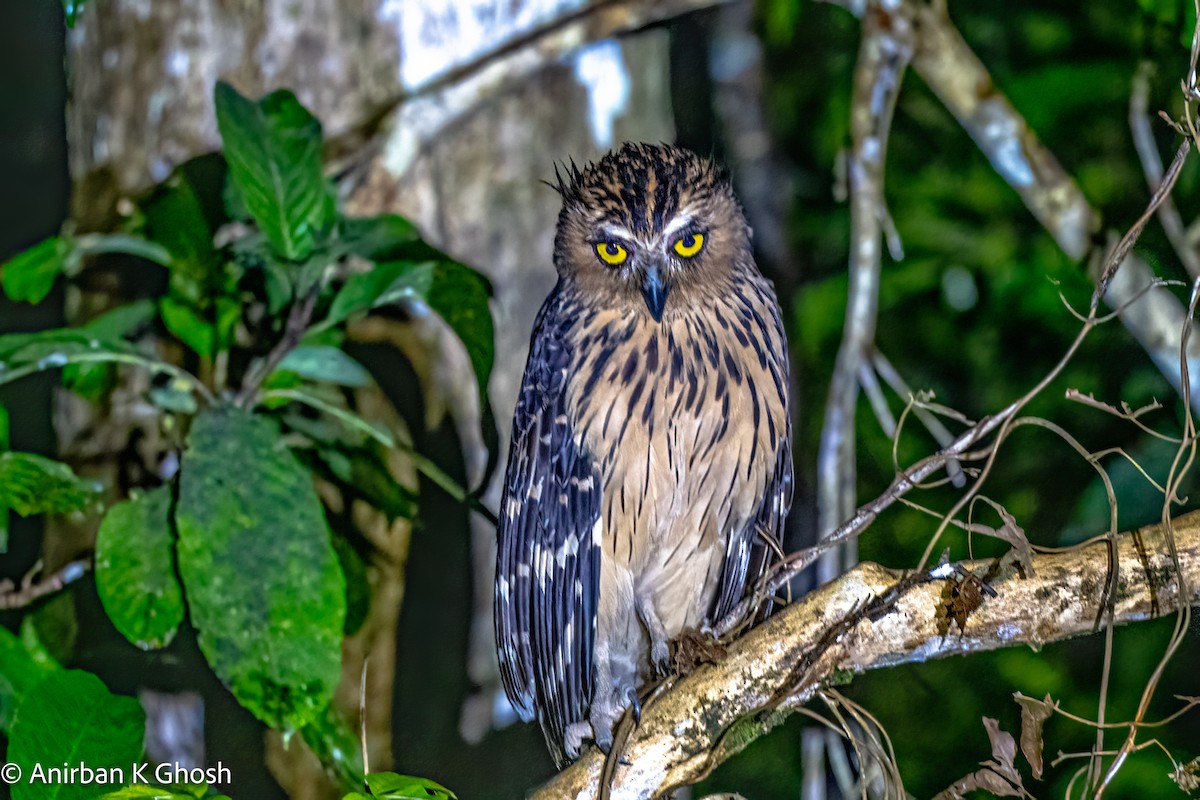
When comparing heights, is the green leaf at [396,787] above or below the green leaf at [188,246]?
below

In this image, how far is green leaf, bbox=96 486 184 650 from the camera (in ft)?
4.40

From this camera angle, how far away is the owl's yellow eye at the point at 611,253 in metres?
1.21

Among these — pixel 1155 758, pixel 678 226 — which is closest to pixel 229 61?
pixel 678 226

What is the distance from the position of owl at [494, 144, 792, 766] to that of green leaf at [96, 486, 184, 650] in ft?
1.68

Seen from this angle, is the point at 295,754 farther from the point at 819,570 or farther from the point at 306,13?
the point at 306,13

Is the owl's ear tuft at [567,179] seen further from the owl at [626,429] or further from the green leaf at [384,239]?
the green leaf at [384,239]

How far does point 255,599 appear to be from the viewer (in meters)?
1.31

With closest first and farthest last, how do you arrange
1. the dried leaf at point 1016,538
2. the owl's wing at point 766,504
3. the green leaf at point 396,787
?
the dried leaf at point 1016,538, the green leaf at point 396,787, the owl's wing at point 766,504

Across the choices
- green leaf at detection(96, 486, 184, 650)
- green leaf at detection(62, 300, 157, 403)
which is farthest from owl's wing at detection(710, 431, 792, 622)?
green leaf at detection(62, 300, 157, 403)

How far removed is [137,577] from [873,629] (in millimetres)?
1070

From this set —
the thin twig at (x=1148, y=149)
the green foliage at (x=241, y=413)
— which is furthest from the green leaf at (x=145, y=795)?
the thin twig at (x=1148, y=149)

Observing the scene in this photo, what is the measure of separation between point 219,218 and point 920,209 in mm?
1106

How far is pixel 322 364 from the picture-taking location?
1.36 m

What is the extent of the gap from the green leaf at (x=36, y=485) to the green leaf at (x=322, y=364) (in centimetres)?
37
